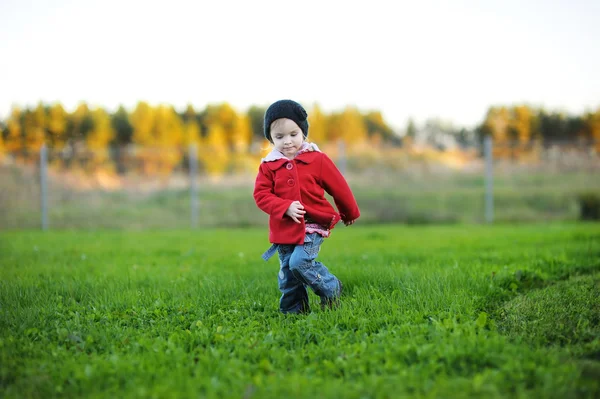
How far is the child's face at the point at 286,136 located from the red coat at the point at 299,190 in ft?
0.26

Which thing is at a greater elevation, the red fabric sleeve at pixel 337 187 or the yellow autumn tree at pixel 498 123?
the yellow autumn tree at pixel 498 123

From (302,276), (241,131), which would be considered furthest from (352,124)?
(302,276)

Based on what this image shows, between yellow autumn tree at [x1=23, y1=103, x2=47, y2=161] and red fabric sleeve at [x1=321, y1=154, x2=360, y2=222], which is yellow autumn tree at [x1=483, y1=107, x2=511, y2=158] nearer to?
yellow autumn tree at [x1=23, y1=103, x2=47, y2=161]

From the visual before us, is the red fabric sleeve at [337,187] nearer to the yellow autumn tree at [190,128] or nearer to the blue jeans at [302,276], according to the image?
the blue jeans at [302,276]

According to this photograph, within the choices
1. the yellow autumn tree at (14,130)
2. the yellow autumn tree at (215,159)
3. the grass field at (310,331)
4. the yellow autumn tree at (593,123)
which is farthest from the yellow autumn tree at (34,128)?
the yellow autumn tree at (593,123)

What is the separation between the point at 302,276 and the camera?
3570mm

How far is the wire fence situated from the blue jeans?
932 centimetres

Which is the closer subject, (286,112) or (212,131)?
(286,112)

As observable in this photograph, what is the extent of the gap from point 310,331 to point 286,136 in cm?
133

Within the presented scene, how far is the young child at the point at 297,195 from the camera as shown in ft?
11.7

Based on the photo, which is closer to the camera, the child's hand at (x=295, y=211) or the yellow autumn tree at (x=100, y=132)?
the child's hand at (x=295, y=211)

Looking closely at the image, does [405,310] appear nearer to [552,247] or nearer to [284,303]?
[284,303]

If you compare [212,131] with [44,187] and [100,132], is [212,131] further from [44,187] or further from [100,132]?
[44,187]

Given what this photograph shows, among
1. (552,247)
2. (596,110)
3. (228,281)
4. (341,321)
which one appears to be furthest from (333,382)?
(596,110)
